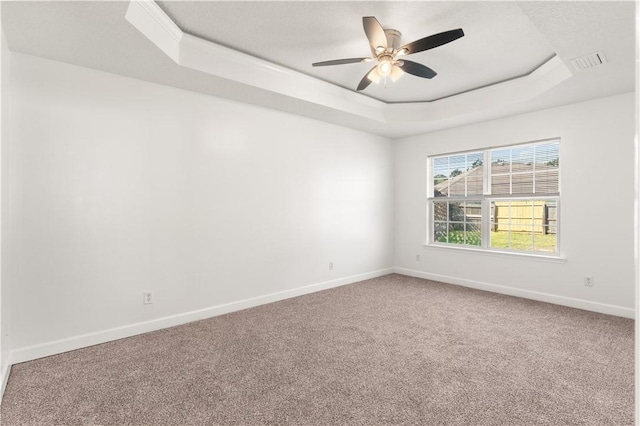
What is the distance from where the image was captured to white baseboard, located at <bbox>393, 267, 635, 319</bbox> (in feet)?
11.1

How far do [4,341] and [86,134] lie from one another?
1.66 metres

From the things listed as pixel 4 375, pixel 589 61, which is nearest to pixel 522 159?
pixel 589 61

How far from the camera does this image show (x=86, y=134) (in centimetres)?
268

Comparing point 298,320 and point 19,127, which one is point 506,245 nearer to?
point 298,320

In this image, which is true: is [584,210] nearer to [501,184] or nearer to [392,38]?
[501,184]

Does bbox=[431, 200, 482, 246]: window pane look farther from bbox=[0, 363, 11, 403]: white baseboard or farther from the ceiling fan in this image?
bbox=[0, 363, 11, 403]: white baseboard

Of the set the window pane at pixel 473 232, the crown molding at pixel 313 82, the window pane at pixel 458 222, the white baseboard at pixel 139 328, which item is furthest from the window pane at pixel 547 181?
the white baseboard at pixel 139 328

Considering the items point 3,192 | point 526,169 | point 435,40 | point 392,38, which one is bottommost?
point 3,192

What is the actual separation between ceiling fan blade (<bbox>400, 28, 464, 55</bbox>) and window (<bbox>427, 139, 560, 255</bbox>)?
265 cm

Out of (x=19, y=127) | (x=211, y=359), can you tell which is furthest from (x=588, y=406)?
(x=19, y=127)

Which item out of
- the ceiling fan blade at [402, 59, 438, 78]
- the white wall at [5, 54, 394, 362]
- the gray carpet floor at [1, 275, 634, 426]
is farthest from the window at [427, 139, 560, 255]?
the ceiling fan blade at [402, 59, 438, 78]

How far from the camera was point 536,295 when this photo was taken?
3947 millimetres

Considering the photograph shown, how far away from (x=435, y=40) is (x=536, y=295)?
135 inches

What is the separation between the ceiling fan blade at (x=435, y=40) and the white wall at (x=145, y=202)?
1990mm
